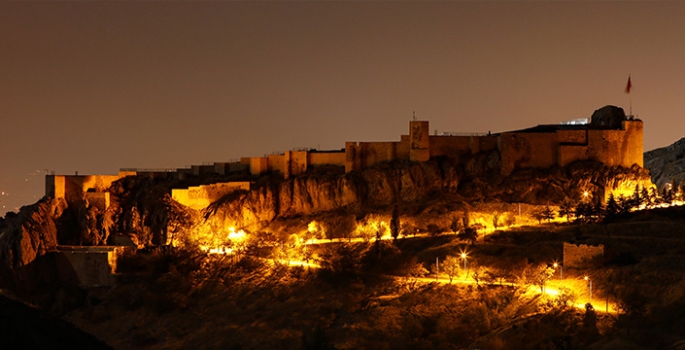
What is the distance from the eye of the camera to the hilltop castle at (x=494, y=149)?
6303cm

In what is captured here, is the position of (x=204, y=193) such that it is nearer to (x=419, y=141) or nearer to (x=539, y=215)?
(x=419, y=141)

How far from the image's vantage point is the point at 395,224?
58500mm

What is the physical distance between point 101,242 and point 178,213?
674 cm

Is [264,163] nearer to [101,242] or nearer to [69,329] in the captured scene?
[101,242]

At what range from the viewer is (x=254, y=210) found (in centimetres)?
6438

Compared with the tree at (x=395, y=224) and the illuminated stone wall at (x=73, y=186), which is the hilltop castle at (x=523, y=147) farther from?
the illuminated stone wall at (x=73, y=186)

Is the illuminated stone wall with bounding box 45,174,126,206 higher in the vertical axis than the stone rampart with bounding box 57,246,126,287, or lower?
higher

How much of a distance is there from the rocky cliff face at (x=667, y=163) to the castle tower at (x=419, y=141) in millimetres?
30736

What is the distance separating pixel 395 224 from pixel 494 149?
11.5 meters

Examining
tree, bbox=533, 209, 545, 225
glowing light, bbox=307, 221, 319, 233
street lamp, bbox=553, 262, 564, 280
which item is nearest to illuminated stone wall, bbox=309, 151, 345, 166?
glowing light, bbox=307, 221, 319, 233

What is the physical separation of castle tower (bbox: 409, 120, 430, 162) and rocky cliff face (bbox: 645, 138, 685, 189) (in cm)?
3074

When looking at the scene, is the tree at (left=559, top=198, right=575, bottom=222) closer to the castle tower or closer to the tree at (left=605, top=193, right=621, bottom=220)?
the tree at (left=605, top=193, right=621, bottom=220)

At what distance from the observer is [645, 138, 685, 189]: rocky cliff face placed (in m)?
85.2

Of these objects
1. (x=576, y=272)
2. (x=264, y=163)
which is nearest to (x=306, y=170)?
(x=264, y=163)
